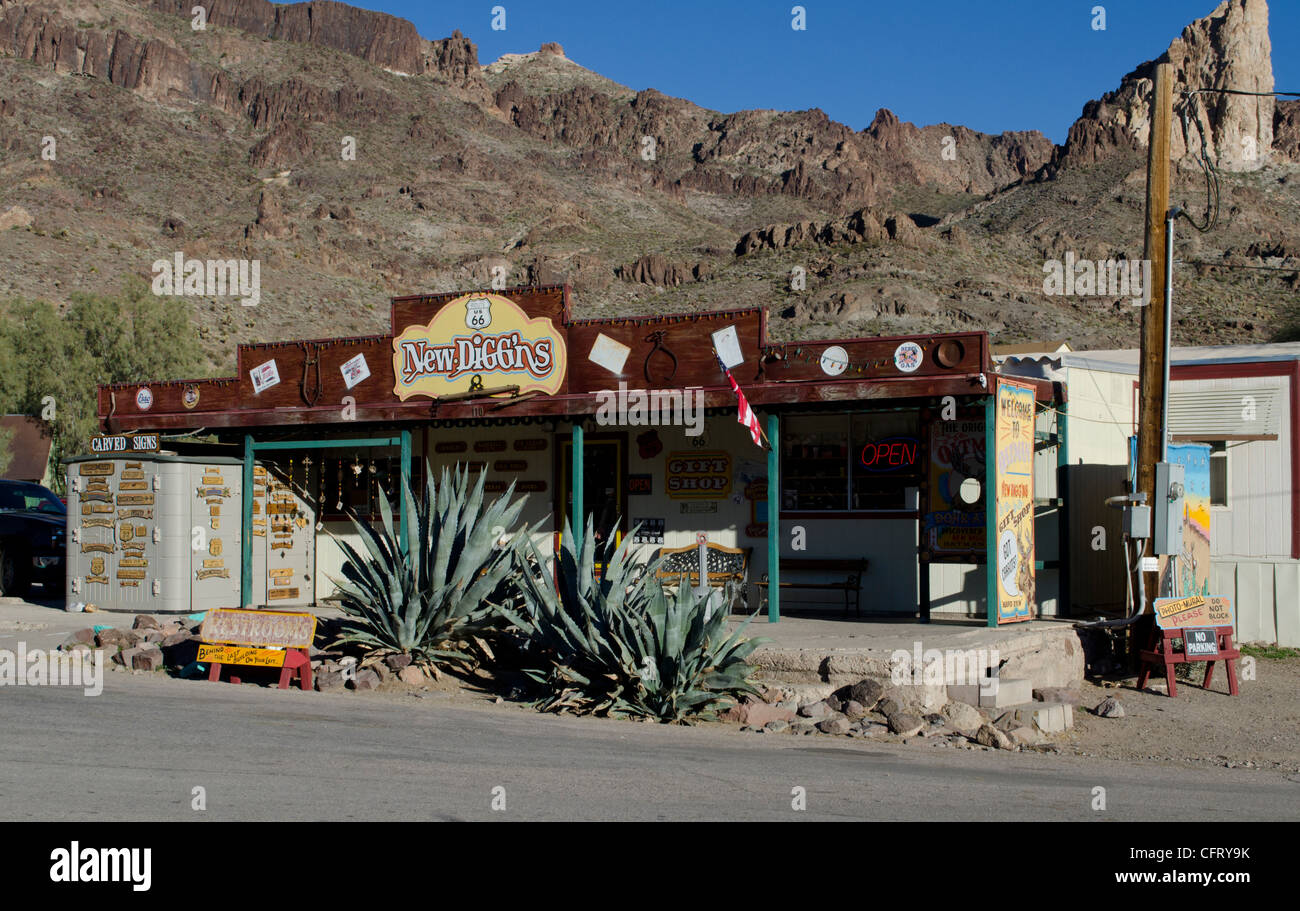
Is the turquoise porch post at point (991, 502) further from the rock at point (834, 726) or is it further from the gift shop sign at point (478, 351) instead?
the gift shop sign at point (478, 351)

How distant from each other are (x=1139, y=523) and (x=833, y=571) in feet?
12.4

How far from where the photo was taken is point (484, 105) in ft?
449

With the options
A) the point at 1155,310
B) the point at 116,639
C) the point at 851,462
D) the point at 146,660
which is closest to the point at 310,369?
the point at 116,639

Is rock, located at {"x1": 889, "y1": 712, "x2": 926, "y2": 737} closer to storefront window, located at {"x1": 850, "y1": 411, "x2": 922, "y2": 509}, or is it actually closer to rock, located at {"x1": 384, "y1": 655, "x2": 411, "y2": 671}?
rock, located at {"x1": 384, "y1": 655, "x2": 411, "y2": 671}

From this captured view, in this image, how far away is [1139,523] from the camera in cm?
1228

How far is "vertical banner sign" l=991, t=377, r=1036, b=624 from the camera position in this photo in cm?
1250

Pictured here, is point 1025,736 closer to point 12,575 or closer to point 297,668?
point 297,668

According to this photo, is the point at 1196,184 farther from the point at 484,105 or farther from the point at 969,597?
the point at 484,105

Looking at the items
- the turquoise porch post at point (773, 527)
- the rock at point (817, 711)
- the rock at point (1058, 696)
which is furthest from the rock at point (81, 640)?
the rock at point (1058, 696)

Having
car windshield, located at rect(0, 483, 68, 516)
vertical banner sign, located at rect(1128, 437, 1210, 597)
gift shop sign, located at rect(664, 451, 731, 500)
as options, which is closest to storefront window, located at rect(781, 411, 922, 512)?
gift shop sign, located at rect(664, 451, 731, 500)

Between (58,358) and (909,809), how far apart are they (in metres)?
39.3

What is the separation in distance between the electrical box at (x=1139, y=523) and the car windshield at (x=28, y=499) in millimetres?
15961

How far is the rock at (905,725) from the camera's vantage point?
32.0 feet
